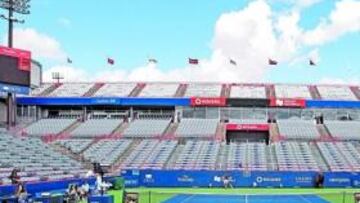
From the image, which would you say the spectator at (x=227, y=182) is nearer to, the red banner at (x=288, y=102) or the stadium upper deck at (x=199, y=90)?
the red banner at (x=288, y=102)

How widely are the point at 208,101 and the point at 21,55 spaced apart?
3011 cm

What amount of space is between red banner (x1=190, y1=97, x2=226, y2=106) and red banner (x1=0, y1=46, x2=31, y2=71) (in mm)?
27729

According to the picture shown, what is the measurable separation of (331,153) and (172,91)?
24.4 metres

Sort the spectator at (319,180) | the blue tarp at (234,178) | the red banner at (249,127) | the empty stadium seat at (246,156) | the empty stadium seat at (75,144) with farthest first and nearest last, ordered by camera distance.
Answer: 1. the red banner at (249,127)
2. the empty stadium seat at (75,144)
3. the empty stadium seat at (246,156)
4. the blue tarp at (234,178)
5. the spectator at (319,180)

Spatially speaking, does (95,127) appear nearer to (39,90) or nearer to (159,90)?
(159,90)

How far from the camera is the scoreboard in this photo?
48.5 meters

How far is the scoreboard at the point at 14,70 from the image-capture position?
159ft

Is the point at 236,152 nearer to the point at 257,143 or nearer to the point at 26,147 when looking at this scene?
the point at 257,143

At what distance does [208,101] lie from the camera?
76.1 meters

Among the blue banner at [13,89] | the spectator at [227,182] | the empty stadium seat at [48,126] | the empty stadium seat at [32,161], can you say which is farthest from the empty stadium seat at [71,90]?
the spectator at [227,182]

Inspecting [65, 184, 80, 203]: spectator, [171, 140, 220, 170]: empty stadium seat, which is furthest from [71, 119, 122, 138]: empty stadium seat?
[65, 184, 80, 203]: spectator

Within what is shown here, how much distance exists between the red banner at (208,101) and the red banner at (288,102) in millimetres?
5760

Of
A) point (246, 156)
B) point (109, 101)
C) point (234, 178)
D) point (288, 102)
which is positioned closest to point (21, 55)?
point (234, 178)

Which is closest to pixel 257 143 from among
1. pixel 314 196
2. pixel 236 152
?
pixel 236 152
